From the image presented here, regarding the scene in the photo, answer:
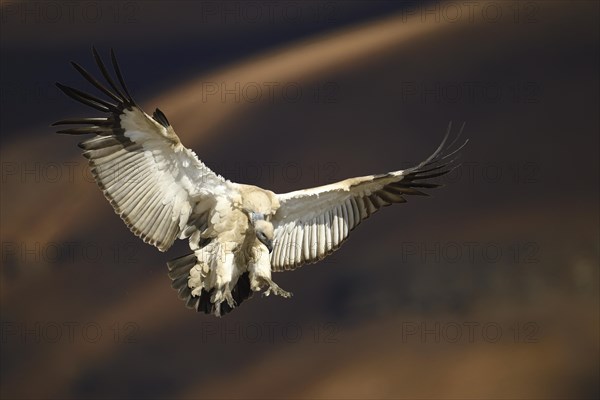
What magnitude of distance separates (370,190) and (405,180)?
198mm

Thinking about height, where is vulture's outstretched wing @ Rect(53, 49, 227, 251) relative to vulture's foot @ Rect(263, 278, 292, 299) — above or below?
above

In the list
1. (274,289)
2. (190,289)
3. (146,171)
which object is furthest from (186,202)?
(274,289)

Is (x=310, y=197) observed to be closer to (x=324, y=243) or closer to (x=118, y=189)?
(x=324, y=243)

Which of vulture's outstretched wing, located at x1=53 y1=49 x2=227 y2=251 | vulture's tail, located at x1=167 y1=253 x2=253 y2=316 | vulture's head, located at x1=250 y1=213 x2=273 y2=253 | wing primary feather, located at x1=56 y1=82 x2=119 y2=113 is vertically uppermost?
wing primary feather, located at x1=56 y1=82 x2=119 y2=113

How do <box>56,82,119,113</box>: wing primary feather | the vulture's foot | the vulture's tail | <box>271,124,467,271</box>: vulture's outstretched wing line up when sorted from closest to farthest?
1. <box>56,82,119,113</box>: wing primary feather
2. the vulture's foot
3. the vulture's tail
4. <box>271,124,467,271</box>: vulture's outstretched wing

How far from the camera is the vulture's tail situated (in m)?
4.80

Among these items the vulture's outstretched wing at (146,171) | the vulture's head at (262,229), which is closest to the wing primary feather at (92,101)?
the vulture's outstretched wing at (146,171)

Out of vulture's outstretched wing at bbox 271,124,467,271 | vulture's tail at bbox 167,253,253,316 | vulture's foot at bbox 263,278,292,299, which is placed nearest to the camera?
vulture's foot at bbox 263,278,292,299

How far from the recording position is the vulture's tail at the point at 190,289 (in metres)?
4.80

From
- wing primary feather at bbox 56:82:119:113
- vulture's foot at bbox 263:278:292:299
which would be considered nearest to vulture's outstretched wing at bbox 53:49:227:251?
wing primary feather at bbox 56:82:119:113

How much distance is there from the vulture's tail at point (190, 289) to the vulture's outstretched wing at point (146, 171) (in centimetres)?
12

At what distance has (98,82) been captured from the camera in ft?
14.6

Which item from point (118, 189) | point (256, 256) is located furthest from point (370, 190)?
point (118, 189)

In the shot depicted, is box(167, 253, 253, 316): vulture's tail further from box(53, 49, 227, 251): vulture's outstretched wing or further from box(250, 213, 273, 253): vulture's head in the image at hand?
box(250, 213, 273, 253): vulture's head
